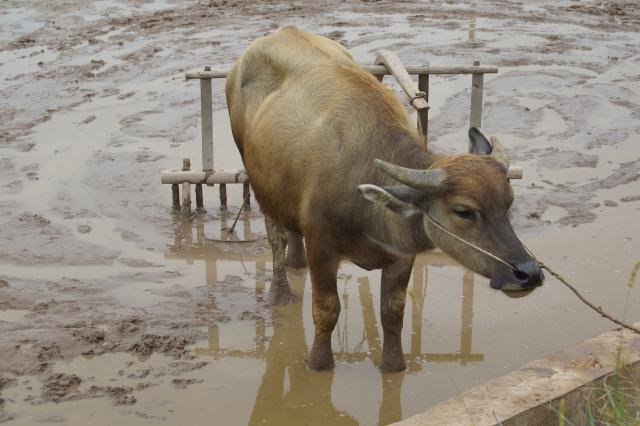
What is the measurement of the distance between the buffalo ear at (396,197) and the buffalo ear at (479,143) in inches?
20.8

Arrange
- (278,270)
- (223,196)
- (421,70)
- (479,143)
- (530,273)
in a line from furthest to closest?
1. (223,196)
2. (421,70)
3. (278,270)
4. (479,143)
5. (530,273)

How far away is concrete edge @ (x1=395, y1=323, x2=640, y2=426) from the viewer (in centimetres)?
382

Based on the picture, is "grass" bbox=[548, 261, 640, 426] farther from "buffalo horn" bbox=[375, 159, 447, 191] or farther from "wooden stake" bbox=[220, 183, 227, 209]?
"wooden stake" bbox=[220, 183, 227, 209]

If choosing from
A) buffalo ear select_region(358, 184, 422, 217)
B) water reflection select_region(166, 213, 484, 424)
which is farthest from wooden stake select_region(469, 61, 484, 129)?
buffalo ear select_region(358, 184, 422, 217)

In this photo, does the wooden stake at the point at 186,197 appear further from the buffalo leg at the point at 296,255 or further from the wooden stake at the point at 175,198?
the buffalo leg at the point at 296,255

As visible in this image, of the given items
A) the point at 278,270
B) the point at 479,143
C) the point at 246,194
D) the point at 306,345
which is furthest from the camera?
the point at 246,194

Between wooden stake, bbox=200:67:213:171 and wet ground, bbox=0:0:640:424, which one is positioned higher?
wooden stake, bbox=200:67:213:171

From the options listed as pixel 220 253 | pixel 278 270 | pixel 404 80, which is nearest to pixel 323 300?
pixel 278 270

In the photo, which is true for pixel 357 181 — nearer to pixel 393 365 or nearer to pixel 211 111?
pixel 393 365

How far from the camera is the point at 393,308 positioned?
5500 mm

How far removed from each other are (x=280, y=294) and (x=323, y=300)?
109cm

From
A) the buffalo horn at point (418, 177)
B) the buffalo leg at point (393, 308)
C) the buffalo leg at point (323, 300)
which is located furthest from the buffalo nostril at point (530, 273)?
the buffalo leg at point (323, 300)

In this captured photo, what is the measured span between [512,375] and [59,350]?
2797 millimetres

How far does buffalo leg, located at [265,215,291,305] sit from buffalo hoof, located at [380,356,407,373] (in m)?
1.13
